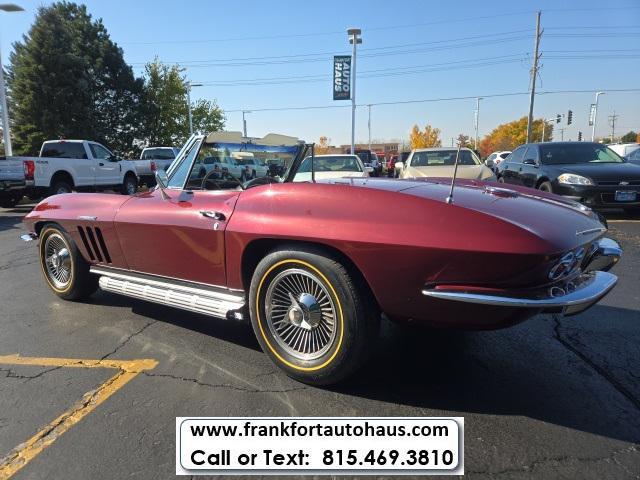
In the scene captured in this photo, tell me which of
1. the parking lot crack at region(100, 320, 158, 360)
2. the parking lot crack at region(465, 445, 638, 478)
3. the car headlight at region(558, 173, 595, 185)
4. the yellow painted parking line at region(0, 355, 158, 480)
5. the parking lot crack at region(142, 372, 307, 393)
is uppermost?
the car headlight at region(558, 173, 595, 185)

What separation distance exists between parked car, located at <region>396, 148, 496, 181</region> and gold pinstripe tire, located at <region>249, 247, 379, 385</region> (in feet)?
24.5

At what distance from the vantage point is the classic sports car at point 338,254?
208 cm

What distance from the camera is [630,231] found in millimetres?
7156

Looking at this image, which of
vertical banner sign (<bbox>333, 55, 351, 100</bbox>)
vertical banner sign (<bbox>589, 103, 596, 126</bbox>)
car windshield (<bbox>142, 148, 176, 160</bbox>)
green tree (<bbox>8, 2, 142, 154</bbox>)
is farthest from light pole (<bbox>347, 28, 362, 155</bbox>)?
vertical banner sign (<bbox>589, 103, 596, 126</bbox>)

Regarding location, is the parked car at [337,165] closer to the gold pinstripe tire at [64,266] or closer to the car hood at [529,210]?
the gold pinstripe tire at [64,266]

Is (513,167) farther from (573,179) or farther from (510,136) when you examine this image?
(510,136)

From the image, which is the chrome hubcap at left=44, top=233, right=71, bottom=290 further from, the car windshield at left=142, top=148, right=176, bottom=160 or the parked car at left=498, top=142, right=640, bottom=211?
the car windshield at left=142, top=148, right=176, bottom=160

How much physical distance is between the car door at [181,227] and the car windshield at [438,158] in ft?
26.0

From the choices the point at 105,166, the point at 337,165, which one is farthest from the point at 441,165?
the point at 105,166

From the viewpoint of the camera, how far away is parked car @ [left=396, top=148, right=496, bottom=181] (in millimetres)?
9555

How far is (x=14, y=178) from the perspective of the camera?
11.7m

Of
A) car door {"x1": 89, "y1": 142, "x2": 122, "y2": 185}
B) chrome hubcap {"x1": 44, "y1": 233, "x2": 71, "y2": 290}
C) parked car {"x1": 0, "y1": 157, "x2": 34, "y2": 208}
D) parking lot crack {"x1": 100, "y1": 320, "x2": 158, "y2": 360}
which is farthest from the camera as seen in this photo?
car door {"x1": 89, "y1": 142, "x2": 122, "y2": 185}

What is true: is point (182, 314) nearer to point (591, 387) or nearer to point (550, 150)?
point (591, 387)

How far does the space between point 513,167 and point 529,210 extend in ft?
26.9
